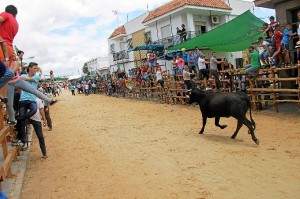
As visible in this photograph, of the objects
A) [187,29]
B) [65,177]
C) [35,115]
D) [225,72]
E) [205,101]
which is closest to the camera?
[65,177]

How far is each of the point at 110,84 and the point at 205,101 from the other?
21.0 metres

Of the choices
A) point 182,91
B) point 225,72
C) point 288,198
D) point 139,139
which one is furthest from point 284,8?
point 288,198

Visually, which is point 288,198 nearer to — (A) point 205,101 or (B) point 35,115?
(A) point 205,101

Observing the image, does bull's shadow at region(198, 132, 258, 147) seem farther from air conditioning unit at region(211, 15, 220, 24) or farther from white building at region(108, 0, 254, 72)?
air conditioning unit at region(211, 15, 220, 24)

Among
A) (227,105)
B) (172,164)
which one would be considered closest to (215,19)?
(227,105)

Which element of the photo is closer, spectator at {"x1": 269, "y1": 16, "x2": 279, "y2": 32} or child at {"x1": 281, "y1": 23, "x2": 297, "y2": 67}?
child at {"x1": 281, "y1": 23, "x2": 297, "y2": 67}

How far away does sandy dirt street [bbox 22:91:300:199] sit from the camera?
15.2 feet

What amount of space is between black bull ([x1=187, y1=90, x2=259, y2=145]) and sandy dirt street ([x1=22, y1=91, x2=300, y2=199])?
0.41 meters

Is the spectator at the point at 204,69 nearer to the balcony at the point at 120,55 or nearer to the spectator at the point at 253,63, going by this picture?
the spectator at the point at 253,63

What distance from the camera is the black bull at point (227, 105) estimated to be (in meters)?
7.19

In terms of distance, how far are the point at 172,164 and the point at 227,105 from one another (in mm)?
2388

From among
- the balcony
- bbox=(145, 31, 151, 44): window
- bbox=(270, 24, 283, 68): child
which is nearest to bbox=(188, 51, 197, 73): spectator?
bbox=(270, 24, 283, 68): child

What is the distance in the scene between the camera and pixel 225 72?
12.5 m

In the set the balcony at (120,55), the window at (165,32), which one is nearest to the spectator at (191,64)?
the window at (165,32)
